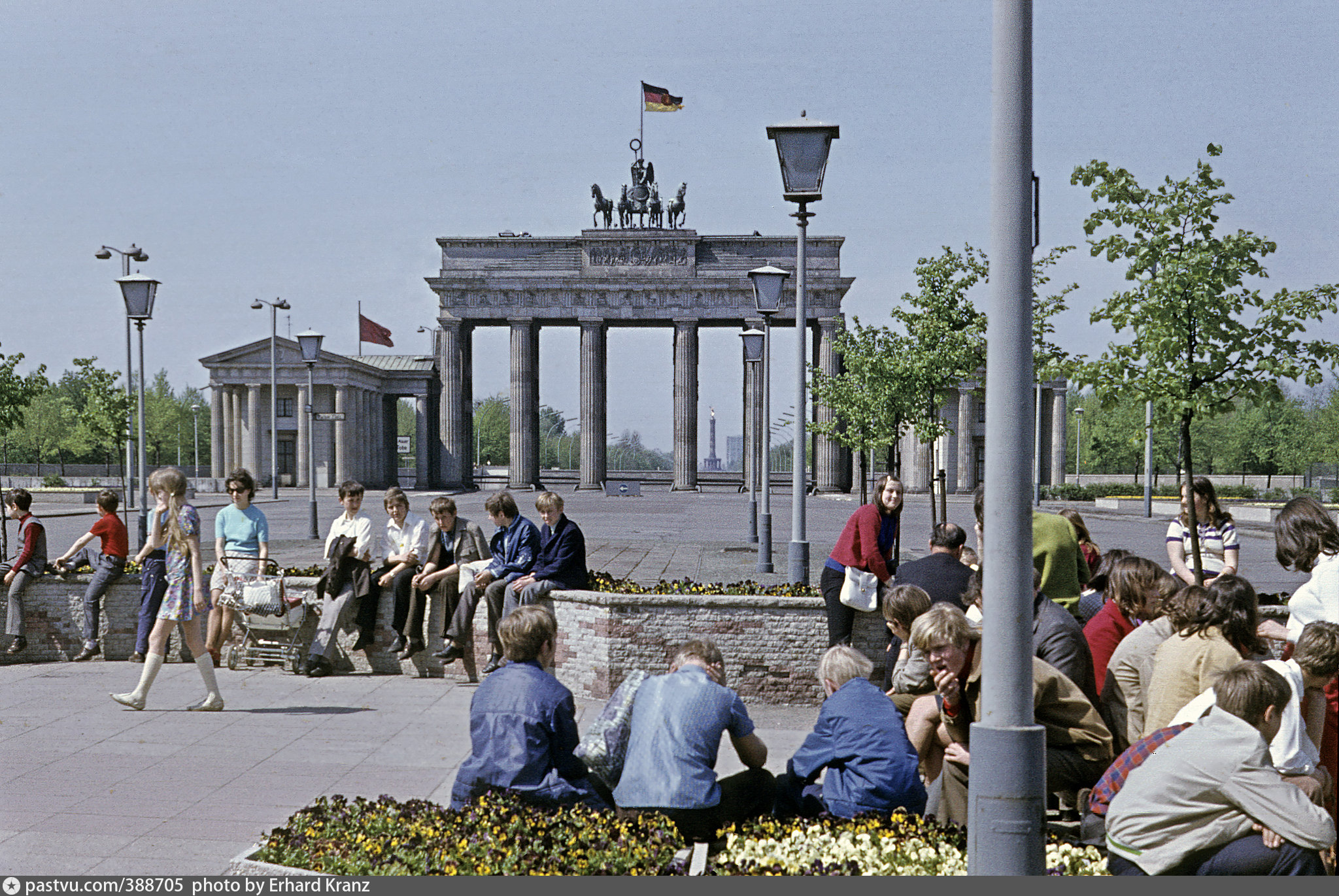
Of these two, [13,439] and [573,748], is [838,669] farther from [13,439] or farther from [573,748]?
[13,439]

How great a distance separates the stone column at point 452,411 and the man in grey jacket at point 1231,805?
231 feet

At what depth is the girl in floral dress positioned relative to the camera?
9141 mm

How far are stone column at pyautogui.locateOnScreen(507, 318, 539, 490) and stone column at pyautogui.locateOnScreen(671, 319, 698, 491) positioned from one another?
29.5 feet

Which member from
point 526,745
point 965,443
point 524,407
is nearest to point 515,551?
point 526,745

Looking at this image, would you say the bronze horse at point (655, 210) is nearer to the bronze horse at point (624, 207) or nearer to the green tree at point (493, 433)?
the bronze horse at point (624, 207)

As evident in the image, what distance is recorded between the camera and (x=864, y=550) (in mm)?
9383

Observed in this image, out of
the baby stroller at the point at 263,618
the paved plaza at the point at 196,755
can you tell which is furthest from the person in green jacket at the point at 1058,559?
the baby stroller at the point at 263,618

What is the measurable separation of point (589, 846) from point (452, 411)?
70.6 meters

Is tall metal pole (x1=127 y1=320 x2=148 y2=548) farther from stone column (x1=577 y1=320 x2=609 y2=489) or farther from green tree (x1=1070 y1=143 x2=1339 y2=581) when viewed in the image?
stone column (x1=577 y1=320 x2=609 y2=489)

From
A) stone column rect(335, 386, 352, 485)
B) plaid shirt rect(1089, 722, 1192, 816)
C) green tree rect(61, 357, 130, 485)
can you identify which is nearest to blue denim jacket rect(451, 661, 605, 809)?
plaid shirt rect(1089, 722, 1192, 816)

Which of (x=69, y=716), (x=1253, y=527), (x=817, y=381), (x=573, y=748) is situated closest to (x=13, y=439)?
(x=817, y=381)

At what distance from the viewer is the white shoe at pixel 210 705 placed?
9.38 meters

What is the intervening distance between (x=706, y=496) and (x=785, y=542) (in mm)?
37978

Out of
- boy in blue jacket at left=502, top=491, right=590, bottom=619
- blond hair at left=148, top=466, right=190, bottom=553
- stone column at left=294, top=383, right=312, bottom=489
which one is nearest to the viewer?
blond hair at left=148, top=466, right=190, bottom=553
